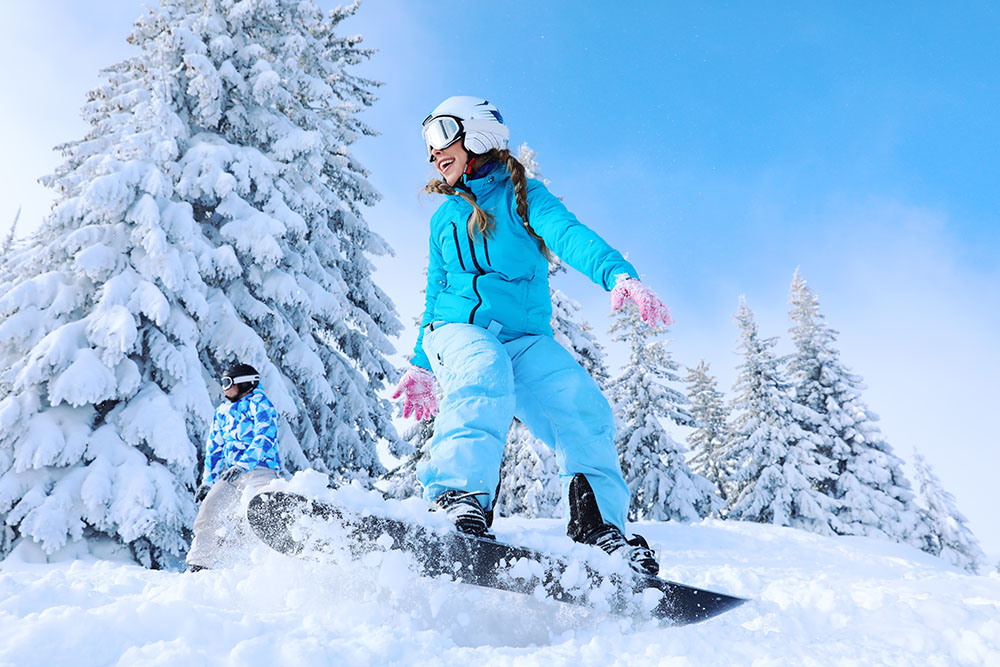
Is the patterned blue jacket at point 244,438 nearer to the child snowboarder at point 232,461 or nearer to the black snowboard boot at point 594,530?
the child snowboarder at point 232,461

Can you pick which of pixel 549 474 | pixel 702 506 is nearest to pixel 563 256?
pixel 549 474

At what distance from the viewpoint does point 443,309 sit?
2709 mm

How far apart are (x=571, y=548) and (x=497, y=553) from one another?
0.29 meters

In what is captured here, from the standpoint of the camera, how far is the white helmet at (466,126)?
9.11 ft

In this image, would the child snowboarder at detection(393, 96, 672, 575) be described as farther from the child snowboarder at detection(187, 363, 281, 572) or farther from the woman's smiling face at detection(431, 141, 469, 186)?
the child snowboarder at detection(187, 363, 281, 572)

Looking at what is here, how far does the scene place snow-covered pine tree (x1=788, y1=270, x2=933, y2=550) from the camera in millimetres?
19688

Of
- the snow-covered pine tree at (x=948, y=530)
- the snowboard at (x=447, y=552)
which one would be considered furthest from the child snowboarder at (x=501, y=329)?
the snow-covered pine tree at (x=948, y=530)

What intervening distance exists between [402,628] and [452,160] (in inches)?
78.4

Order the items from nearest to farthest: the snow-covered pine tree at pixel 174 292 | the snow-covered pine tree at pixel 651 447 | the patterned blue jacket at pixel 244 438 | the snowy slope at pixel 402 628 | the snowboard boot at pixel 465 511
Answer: the snowy slope at pixel 402 628
the snowboard boot at pixel 465 511
the patterned blue jacket at pixel 244 438
the snow-covered pine tree at pixel 174 292
the snow-covered pine tree at pixel 651 447

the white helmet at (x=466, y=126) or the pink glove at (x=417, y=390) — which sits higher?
the white helmet at (x=466, y=126)

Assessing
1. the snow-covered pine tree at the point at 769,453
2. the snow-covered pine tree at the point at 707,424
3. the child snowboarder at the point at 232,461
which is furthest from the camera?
the snow-covered pine tree at the point at 707,424

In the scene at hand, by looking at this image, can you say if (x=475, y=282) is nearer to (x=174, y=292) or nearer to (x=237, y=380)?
(x=237, y=380)

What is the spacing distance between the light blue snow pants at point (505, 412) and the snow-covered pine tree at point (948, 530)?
2336 centimetres

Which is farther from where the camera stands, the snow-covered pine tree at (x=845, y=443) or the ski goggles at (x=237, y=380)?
the snow-covered pine tree at (x=845, y=443)
